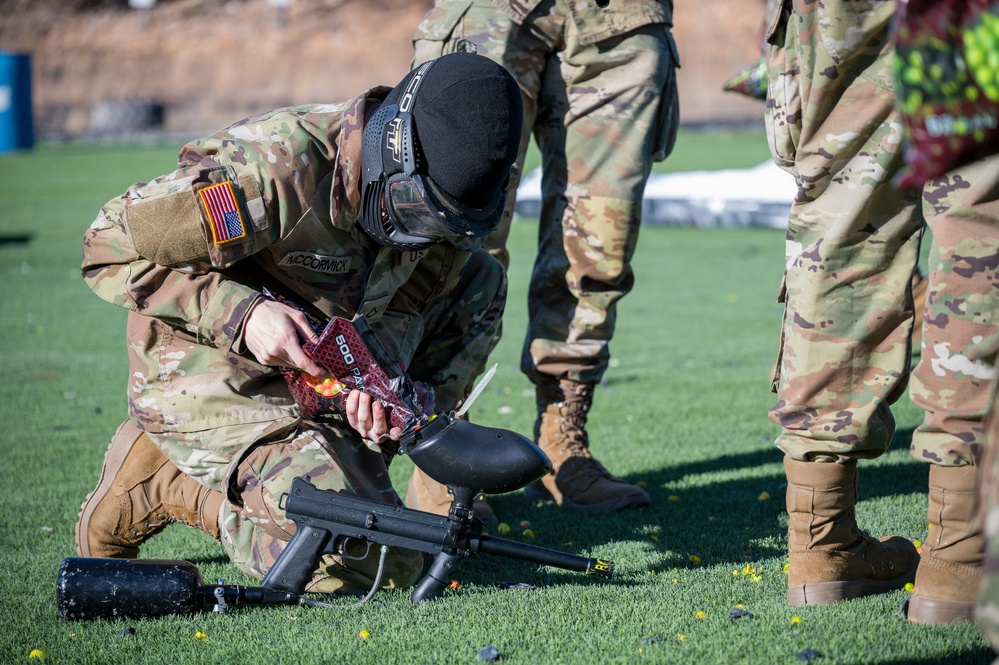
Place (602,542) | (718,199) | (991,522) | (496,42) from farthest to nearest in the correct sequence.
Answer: (718,199)
(496,42)
(602,542)
(991,522)

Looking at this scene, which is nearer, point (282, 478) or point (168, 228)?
point (168, 228)

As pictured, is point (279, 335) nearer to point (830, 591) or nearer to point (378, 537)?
point (378, 537)

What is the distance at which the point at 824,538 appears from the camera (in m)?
2.48

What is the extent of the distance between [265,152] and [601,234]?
56.6 inches

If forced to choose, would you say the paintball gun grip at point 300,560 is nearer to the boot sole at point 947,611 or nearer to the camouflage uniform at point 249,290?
the camouflage uniform at point 249,290

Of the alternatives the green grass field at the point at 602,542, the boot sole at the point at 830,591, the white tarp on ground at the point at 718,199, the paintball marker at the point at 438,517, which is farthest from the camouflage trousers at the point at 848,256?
the white tarp on ground at the point at 718,199

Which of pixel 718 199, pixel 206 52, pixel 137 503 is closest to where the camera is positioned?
pixel 137 503

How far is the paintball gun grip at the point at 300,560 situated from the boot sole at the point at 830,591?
1.17 metres

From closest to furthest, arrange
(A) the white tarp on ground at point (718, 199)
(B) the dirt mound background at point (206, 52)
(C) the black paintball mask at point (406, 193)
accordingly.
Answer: (C) the black paintball mask at point (406, 193)
(A) the white tarp on ground at point (718, 199)
(B) the dirt mound background at point (206, 52)

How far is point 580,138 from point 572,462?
1178mm

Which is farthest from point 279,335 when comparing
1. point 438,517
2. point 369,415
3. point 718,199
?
point 718,199

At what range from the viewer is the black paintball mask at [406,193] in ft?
8.55

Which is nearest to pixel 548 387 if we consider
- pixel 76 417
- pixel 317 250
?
pixel 317 250

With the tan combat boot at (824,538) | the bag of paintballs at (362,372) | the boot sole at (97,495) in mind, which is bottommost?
the boot sole at (97,495)
